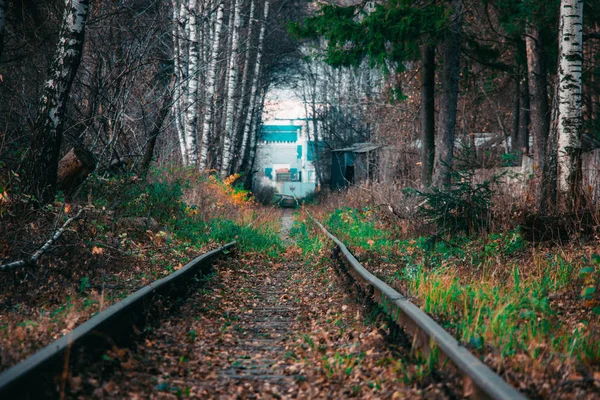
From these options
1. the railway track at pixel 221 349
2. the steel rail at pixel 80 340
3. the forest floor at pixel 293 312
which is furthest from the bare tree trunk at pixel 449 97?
the steel rail at pixel 80 340

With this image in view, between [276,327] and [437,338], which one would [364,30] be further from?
[437,338]

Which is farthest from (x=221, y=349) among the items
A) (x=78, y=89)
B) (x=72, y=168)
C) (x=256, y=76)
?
(x=256, y=76)

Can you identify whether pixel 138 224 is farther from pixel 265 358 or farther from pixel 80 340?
pixel 80 340

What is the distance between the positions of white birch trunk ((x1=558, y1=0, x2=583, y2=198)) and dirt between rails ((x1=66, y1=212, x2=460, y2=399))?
4.32 meters

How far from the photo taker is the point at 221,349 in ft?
19.1

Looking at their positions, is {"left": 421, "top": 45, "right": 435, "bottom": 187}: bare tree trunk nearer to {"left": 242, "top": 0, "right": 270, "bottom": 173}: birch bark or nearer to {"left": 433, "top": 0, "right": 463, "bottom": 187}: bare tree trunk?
{"left": 433, "top": 0, "right": 463, "bottom": 187}: bare tree trunk

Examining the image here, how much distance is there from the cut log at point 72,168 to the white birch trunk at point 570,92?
7.60m

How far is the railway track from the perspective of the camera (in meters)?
3.85

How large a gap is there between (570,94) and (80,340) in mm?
8766

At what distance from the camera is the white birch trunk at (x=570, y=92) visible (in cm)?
1019

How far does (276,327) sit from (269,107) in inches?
1392

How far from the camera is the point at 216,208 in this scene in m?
17.8

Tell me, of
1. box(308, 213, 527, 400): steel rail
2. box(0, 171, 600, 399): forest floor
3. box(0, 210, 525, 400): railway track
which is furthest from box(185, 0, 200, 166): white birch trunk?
box(308, 213, 527, 400): steel rail

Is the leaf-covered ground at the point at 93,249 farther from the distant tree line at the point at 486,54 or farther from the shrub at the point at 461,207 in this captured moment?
the distant tree line at the point at 486,54
